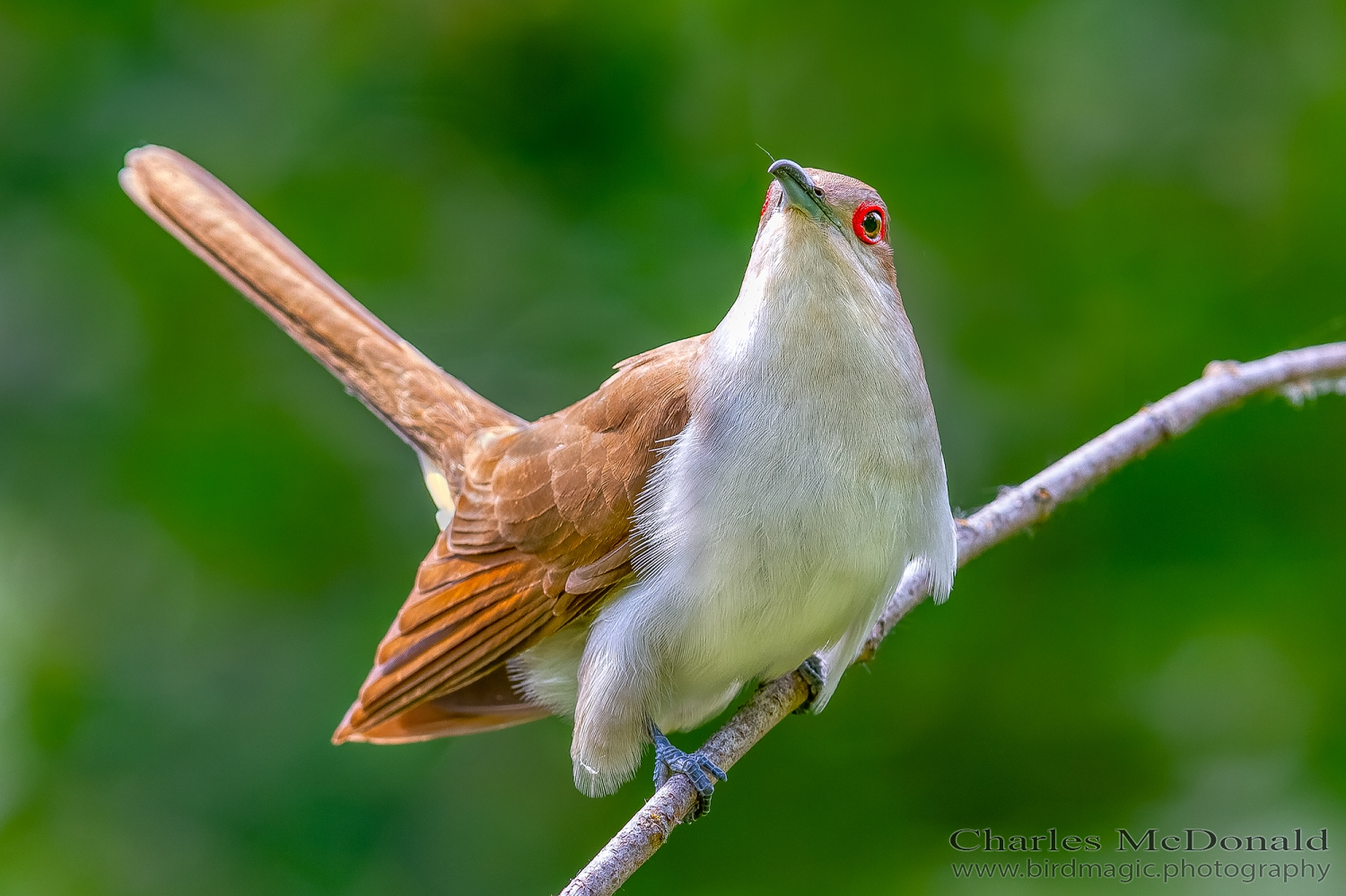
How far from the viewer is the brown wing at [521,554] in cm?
290

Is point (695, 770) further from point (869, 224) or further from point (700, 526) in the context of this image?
point (869, 224)

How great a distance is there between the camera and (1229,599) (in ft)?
11.4

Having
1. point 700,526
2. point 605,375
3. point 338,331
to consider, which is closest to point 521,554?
point 700,526

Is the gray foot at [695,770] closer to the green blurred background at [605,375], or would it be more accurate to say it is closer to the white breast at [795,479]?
the white breast at [795,479]

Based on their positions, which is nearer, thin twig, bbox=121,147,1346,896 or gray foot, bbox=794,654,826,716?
gray foot, bbox=794,654,826,716

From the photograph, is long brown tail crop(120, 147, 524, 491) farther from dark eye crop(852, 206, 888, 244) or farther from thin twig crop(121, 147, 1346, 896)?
dark eye crop(852, 206, 888, 244)

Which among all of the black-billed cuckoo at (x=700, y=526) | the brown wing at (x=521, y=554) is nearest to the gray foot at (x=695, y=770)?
the black-billed cuckoo at (x=700, y=526)

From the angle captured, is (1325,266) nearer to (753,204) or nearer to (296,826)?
(753,204)

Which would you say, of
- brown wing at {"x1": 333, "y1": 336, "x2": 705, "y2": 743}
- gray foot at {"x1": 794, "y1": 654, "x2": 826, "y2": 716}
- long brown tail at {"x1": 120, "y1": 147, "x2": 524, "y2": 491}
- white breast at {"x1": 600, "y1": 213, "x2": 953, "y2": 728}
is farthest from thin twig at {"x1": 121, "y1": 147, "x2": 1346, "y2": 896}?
gray foot at {"x1": 794, "y1": 654, "x2": 826, "y2": 716}

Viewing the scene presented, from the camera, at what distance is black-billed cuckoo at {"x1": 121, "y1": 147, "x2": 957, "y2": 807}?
8.49 ft

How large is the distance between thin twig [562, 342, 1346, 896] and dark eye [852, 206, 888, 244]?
0.80 meters

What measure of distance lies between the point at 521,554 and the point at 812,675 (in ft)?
2.61

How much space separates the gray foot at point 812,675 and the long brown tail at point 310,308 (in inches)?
47.5

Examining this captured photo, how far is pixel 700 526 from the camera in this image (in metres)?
2.66
